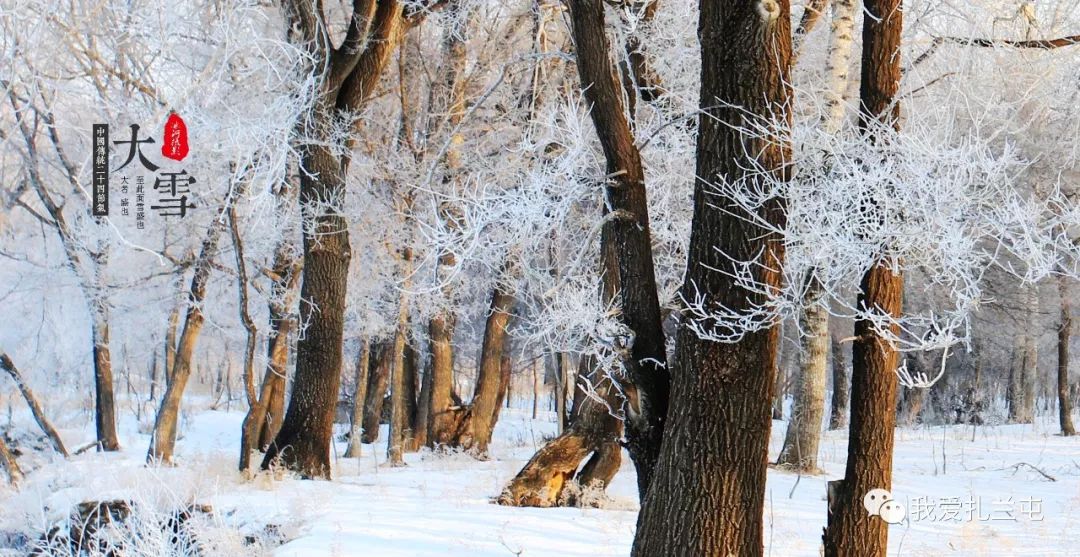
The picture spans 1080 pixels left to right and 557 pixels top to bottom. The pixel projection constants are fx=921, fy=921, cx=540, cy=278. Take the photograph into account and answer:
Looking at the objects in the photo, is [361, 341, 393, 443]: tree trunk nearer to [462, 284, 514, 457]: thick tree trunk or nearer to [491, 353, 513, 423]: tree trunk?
[491, 353, 513, 423]: tree trunk

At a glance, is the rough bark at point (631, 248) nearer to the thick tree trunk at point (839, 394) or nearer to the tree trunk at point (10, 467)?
the tree trunk at point (10, 467)

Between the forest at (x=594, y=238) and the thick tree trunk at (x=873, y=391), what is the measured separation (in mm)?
20

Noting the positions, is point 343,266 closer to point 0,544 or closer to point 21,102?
point 0,544

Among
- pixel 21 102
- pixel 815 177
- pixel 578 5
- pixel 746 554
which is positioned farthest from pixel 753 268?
pixel 21 102

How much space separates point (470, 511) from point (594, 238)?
2.57m

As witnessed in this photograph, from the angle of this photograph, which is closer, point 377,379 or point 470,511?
point 470,511

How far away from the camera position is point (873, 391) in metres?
5.66

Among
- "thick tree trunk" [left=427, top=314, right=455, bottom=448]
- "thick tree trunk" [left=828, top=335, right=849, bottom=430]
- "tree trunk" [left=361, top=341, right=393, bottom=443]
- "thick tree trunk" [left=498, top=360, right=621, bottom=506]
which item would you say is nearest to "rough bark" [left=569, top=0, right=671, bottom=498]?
"thick tree trunk" [left=498, top=360, right=621, bottom=506]

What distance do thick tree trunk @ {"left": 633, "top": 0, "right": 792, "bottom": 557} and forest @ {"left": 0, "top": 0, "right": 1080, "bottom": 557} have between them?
18mm

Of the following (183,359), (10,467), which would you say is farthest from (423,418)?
(10,467)

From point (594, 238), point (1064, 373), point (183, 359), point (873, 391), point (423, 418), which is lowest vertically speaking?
point (423, 418)

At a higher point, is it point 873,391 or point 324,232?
point 324,232

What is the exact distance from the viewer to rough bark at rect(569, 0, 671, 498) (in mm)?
5680

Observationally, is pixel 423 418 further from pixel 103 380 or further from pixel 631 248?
pixel 631 248
